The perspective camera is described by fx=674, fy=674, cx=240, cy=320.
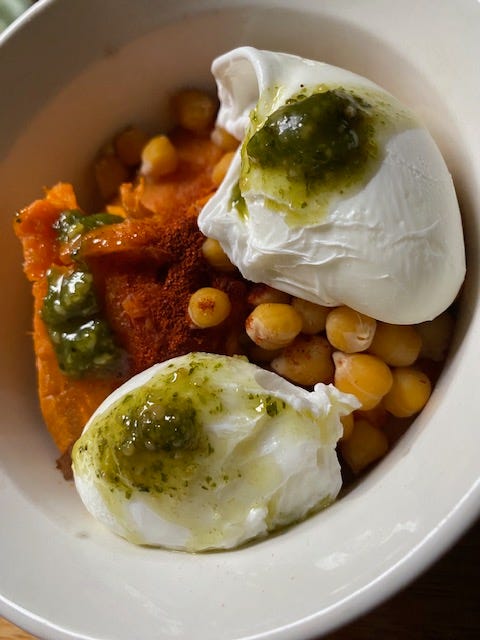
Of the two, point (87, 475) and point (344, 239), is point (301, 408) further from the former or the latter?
point (87, 475)

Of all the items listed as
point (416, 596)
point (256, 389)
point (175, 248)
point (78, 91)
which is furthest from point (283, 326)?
point (78, 91)

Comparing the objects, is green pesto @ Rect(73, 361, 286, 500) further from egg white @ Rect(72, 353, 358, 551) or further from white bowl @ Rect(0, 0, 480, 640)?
white bowl @ Rect(0, 0, 480, 640)

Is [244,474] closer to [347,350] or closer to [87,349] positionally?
[347,350]

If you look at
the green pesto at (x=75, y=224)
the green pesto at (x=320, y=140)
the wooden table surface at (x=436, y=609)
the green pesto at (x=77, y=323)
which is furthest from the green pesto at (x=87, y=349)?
the wooden table surface at (x=436, y=609)

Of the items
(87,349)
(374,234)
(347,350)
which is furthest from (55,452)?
(374,234)

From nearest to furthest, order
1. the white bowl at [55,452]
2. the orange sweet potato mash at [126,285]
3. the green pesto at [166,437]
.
A: the white bowl at [55,452]
the green pesto at [166,437]
the orange sweet potato mash at [126,285]

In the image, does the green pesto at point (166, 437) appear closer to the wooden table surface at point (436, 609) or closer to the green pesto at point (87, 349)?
the green pesto at point (87, 349)

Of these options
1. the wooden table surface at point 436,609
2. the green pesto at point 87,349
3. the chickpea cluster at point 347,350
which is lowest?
the green pesto at point 87,349
